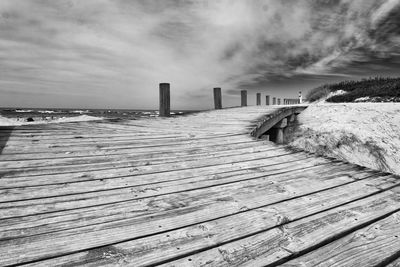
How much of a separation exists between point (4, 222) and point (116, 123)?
469cm

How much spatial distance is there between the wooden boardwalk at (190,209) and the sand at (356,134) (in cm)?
631

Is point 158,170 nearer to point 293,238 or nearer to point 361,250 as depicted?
point 293,238

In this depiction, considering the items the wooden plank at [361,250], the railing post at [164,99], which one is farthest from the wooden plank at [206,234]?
the railing post at [164,99]

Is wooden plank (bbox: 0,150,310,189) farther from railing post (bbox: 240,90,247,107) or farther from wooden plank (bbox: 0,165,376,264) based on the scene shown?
railing post (bbox: 240,90,247,107)

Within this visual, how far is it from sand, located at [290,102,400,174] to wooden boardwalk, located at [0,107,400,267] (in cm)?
631

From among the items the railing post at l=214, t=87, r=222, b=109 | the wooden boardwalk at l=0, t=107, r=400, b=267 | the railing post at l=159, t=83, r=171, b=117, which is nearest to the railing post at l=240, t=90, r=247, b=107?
the railing post at l=214, t=87, r=222, b=109

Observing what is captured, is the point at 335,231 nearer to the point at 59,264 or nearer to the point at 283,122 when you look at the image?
the point at 59,264

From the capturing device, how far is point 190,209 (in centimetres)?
207

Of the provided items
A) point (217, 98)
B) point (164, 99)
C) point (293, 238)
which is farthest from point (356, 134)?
point (293, 238)

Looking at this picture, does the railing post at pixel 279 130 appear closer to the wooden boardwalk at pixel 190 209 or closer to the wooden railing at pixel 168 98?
the wooden railing at pixel 168 98

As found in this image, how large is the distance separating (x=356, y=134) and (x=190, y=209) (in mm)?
8993

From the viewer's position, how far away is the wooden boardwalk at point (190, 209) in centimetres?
154

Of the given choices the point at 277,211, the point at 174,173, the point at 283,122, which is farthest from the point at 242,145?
the point at 283,122

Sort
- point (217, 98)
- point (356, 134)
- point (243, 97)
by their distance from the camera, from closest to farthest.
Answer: point (356, 134), point (217, 98), point (243, 97)
